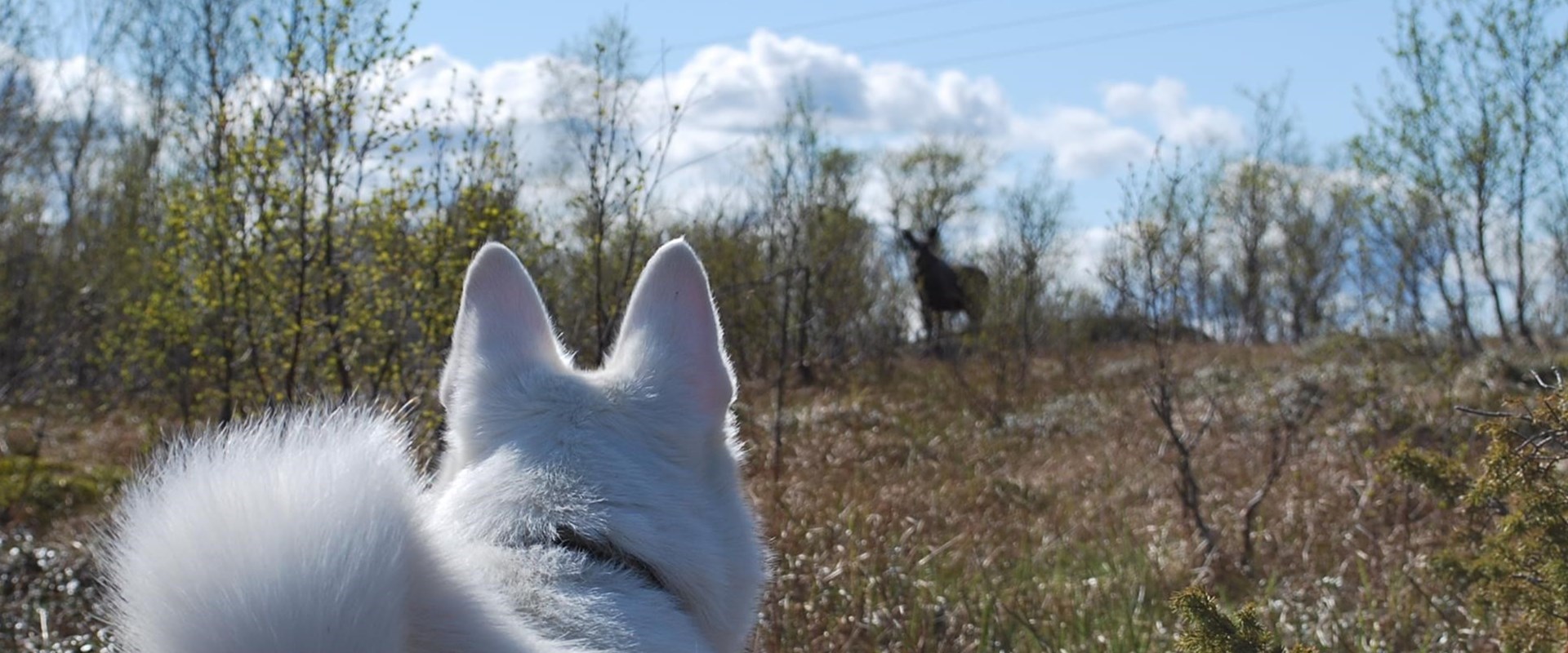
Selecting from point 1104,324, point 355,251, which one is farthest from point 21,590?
point 1104,324

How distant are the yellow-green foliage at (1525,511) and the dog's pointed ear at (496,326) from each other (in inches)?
82.0

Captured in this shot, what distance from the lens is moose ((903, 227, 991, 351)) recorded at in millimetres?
21750

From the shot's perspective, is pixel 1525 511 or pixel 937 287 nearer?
pixel 1525 511

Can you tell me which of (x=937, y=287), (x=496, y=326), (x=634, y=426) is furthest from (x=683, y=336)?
(x=937, y=287)

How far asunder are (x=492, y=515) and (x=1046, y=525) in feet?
19.5

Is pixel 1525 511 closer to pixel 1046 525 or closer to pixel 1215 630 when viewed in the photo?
pixel 1215 630

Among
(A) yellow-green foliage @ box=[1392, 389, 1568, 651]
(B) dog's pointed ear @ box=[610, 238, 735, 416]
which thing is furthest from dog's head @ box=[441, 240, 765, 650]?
(A) yellow-green foliage @ box=[1392, 389, 1568, 651]

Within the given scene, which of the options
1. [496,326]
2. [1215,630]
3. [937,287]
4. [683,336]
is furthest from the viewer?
[937,287]

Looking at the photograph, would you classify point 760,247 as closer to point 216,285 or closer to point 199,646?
point 216,285

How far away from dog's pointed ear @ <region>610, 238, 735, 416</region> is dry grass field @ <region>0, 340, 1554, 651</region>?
38.8 inches

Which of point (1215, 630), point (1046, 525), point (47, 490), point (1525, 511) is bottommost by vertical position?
point (1046, 525)

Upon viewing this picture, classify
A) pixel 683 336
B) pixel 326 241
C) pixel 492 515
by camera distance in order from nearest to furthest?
pixel 492 515, pixel 683 336, pixel 326 241

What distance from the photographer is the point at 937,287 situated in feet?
84.8

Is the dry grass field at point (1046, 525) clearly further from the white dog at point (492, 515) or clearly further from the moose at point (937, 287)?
the moose at point (937, 287)
